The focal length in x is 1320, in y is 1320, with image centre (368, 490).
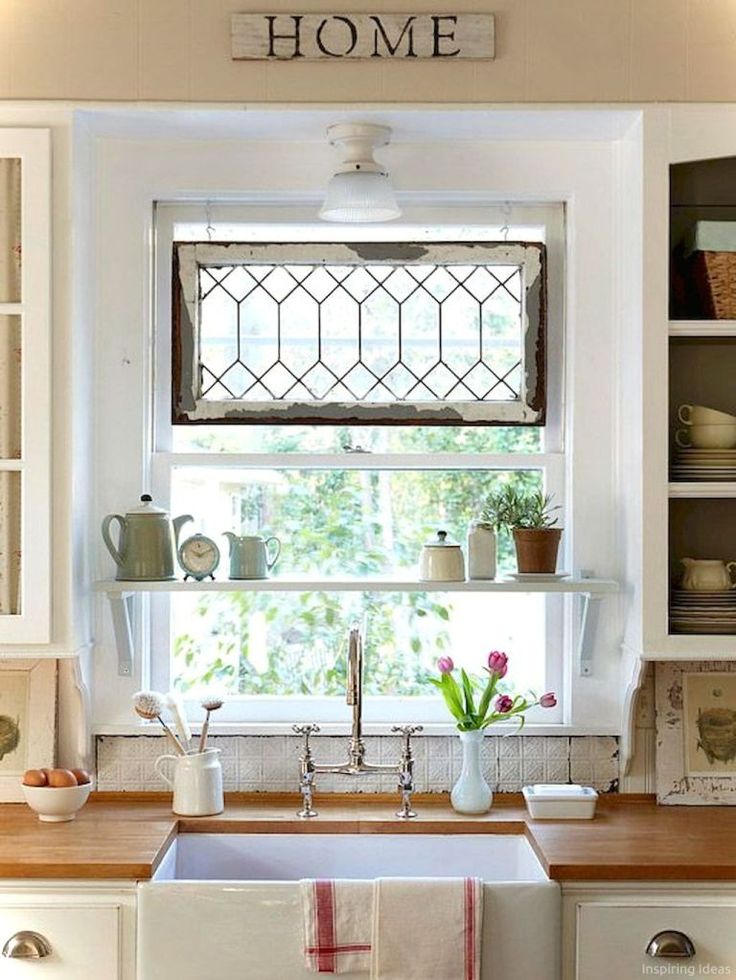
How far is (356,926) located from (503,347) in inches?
54.5

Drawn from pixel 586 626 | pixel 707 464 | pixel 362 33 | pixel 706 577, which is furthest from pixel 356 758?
pixel 362 33

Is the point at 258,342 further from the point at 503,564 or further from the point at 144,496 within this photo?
the point at 503,564

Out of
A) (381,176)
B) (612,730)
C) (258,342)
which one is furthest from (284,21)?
(612,730)

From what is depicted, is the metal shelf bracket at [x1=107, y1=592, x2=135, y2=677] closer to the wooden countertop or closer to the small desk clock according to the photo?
the small desk clock

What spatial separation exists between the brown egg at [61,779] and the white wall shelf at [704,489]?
141 centimetres

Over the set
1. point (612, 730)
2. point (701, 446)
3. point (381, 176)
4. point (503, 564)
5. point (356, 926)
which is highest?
point (381, 176)

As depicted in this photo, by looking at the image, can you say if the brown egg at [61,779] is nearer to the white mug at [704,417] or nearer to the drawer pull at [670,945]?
the drawer pull at [670,945]

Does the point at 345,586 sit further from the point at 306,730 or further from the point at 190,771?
the point at 190,771

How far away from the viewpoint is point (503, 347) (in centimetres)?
314

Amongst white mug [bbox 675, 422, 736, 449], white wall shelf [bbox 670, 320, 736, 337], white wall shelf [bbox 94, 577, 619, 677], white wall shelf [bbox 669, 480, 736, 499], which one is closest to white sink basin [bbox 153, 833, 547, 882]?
white wall shelf [bbox 94, 577, 619, 677]

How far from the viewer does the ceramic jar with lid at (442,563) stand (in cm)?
296

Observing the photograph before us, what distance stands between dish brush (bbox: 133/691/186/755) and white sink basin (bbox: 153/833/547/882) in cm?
21

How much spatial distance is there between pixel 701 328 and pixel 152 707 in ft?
4.71

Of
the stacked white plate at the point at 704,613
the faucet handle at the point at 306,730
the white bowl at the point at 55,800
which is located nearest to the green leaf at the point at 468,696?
the faucet handle at the point at 306,730
